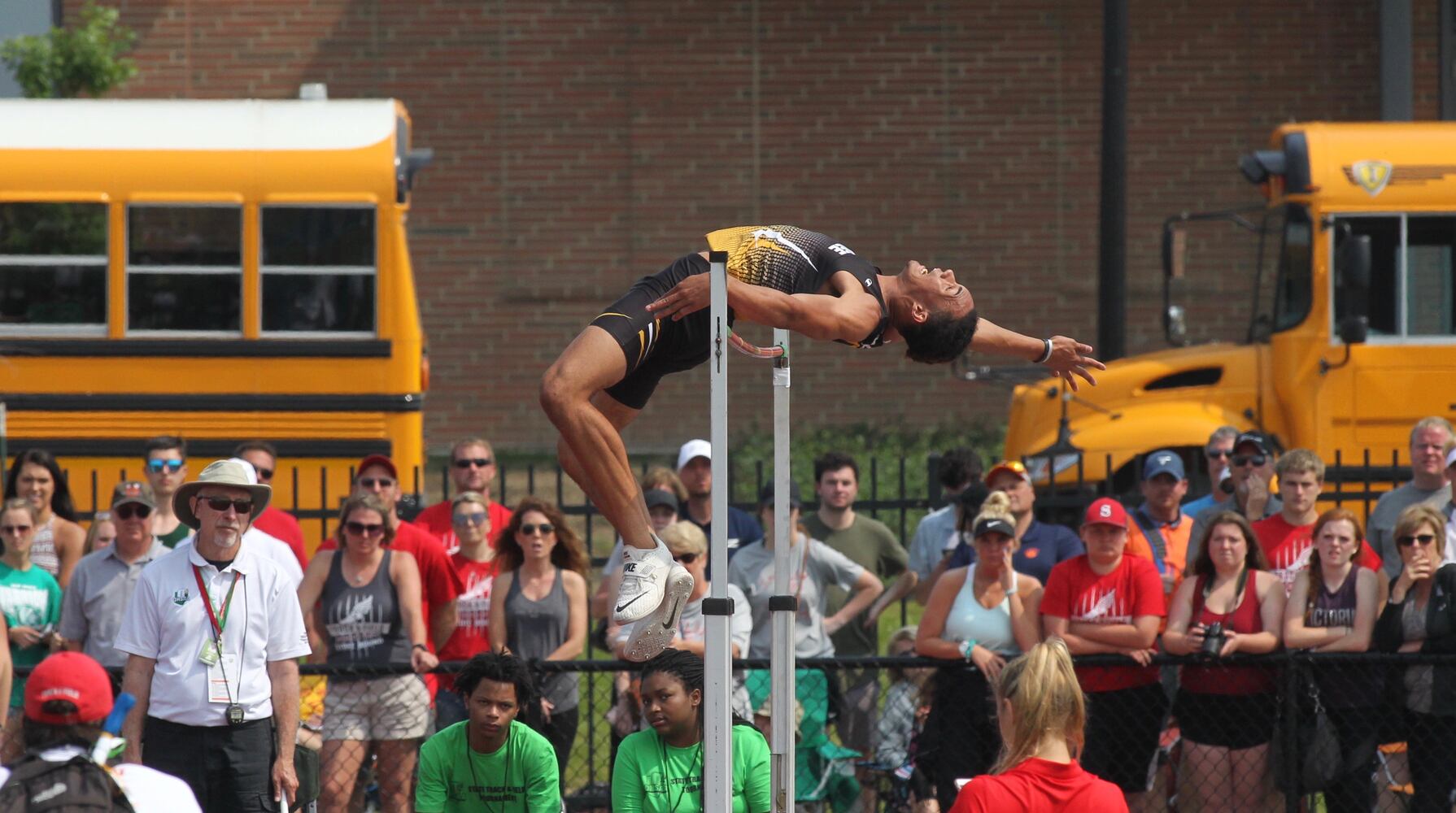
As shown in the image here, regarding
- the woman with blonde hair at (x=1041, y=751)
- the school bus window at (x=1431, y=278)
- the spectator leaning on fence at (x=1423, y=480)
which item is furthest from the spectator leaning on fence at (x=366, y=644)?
the school bus window at (x=1431, y=278)

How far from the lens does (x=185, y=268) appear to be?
11.3 m

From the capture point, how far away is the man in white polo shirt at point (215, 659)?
647 cm

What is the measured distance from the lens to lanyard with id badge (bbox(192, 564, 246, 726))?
6473mm

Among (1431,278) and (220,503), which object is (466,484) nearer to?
(220,503)

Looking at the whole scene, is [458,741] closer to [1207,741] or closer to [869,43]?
[1207,741]

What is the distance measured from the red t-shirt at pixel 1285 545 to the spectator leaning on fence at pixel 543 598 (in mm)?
3088

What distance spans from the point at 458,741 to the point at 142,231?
5922mm

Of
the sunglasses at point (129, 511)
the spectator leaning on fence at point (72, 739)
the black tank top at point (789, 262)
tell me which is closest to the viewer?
the spectator leaning on fence at point (72, 739)

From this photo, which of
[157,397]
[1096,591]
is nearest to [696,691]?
[1096,591]

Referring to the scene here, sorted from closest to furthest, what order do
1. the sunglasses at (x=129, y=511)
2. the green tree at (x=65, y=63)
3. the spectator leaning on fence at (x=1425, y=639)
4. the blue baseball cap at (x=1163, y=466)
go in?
1. the spectator leaning on fence at (x=1425, y=639)
2. the sunglasses at (x=129, y=511)
3. the blue baseball cap at (x=1163, y=466)
4. the green tree at (x=65, y=63)

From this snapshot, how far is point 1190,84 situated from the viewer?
1792 cm

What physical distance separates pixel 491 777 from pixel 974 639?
2.19 metres

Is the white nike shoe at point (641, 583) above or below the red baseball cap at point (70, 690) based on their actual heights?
above

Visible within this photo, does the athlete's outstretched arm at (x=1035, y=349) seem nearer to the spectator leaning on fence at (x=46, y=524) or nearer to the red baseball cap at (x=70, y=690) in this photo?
the red baseball cap at (x=70, y=690)
